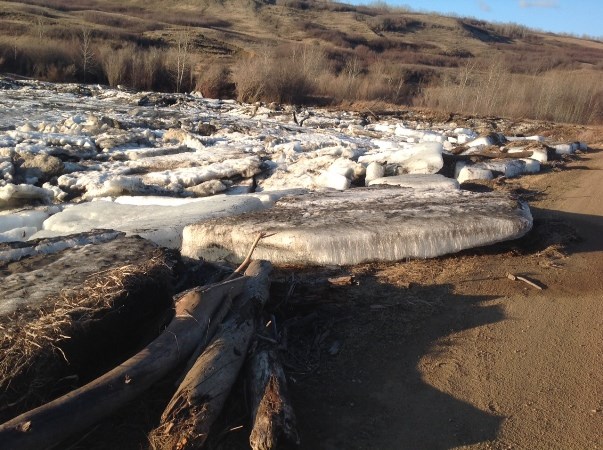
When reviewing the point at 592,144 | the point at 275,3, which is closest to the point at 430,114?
the point at 592,144

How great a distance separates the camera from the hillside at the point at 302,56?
949 inches

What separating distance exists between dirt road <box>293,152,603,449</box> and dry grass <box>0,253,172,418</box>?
48.4 inches

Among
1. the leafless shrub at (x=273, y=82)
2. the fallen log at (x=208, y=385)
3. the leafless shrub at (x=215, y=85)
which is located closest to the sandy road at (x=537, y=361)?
the fallen log at (x=208, y=385)

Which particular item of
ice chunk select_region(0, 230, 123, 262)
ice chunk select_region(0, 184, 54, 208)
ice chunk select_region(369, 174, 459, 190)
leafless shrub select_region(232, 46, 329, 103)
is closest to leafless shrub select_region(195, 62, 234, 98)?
leafless shrub select_region(232, 46, 329, 103)

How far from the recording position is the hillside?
24.1 metres

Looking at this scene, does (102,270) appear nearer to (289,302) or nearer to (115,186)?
(289,302)

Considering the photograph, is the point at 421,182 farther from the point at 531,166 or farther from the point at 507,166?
the point at 531,166

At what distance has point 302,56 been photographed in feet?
89.4

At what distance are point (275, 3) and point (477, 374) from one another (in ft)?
220

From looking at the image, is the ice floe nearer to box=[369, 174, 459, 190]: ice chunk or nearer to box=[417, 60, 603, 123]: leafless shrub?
box=[369, 174, 459, 190]: ice chunk

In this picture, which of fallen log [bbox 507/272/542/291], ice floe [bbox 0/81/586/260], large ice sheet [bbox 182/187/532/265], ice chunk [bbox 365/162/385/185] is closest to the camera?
fallen log [bbox 507/272/542/291]

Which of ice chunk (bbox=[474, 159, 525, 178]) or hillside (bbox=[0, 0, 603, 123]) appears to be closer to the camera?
ice chunk (bbox=[474, 159, 525, 178])

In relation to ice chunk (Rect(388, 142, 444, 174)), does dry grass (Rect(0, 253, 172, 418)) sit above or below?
above

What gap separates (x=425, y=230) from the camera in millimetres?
5543
